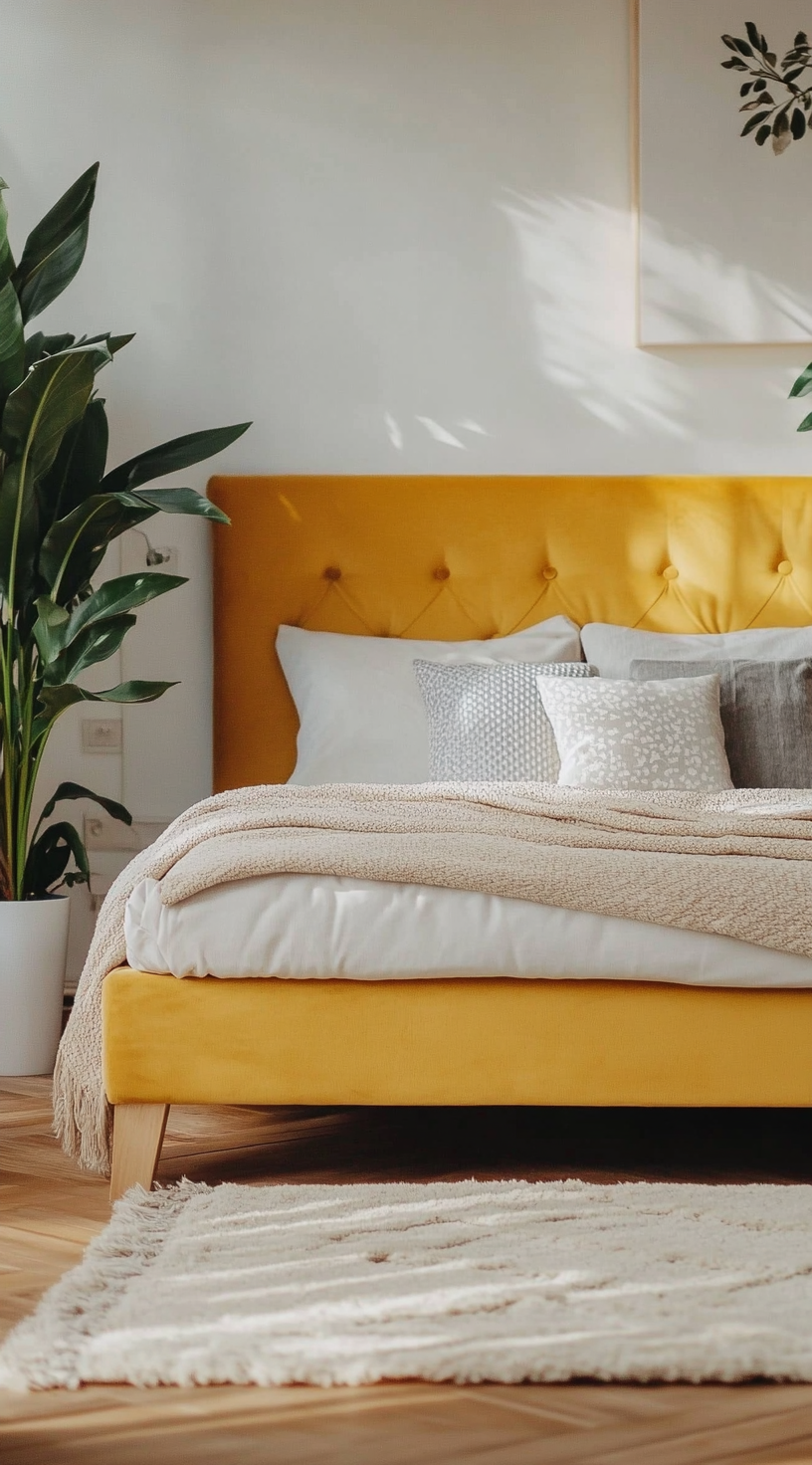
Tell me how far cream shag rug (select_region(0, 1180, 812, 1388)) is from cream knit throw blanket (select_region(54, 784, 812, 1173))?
12.9 inches

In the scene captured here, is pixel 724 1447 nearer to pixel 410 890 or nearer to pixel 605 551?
pixel 410 890

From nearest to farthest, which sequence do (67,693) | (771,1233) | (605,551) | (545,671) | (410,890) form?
(771,1233), (410,890), (67,693), (545,671), (605,551)

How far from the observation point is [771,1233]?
1.75m

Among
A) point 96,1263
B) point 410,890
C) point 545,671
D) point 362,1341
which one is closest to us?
point 362,1341

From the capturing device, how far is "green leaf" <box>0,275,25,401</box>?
277 centimetres

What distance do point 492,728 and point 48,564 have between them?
968 millimetres

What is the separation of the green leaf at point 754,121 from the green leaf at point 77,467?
1.74 m

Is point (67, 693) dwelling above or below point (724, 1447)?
above

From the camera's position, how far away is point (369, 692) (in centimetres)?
316

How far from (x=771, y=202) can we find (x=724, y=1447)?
308 cm

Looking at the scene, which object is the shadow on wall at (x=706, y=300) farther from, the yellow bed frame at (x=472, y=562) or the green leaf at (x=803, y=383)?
the yellow bed frame at (x=472, y=562)

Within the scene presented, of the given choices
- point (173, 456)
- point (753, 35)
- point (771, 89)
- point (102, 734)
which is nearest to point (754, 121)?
point (771, 89)

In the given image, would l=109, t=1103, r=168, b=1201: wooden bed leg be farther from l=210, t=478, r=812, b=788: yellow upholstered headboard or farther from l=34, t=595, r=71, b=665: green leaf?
l=210, t=478, r=812, b=788: yellow upholstered headboard

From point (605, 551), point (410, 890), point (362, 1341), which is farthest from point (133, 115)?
point (362, 1341)
